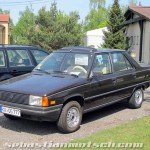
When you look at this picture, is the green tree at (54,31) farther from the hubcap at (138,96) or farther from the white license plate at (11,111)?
the white license plate at (11,111)

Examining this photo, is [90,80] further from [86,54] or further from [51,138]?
[51,138]

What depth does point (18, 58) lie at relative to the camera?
9266mm

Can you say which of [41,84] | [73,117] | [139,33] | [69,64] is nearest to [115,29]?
[139,33]

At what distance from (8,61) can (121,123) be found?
3679mm

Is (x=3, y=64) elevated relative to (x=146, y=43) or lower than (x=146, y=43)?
lower

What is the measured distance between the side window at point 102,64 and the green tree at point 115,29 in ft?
80.0

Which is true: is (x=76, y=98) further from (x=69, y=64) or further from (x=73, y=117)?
(x=69, y=64)

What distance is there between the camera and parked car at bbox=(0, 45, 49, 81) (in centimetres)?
883

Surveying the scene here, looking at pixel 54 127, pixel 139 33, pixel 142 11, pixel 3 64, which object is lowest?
pixel 54 127

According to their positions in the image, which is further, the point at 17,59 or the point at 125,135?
the point at 17,59

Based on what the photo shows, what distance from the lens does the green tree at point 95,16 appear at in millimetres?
84231

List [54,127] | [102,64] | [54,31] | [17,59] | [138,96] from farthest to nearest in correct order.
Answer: [54,31]
[17,59]
[138,96]
[102,64]
[54,127]

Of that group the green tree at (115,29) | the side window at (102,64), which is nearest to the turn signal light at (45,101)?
the side window at (102,64)

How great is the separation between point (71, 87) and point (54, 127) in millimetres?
1059
